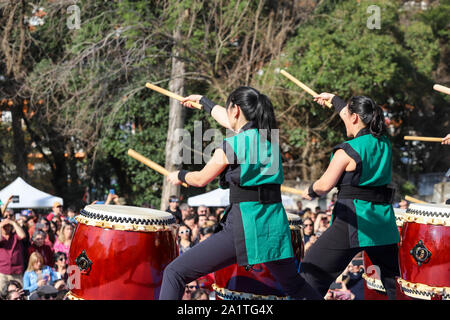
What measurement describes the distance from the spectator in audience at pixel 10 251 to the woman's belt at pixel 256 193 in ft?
15.1

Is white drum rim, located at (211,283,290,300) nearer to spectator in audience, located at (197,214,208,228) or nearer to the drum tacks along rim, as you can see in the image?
the drum tacks along rim

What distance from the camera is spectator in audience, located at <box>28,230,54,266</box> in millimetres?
7512

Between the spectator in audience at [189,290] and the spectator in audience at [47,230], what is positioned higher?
the spectator in audience at [47,230]

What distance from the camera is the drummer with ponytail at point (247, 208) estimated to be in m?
3.48

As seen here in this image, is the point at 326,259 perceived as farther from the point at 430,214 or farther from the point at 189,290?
the point at 189,290

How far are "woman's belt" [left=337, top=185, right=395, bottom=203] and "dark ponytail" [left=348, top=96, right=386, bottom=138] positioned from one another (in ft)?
1.07

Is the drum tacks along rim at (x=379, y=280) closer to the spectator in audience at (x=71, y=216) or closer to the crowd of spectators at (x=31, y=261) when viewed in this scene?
the crowd of spectators at (x=31, y=261)

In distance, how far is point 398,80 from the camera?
1391cm

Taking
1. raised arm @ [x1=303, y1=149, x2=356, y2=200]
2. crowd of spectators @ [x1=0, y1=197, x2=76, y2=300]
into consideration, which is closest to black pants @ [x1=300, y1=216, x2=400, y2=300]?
raised arm @ [x1=303, y1=149, x2=356, y2=200]

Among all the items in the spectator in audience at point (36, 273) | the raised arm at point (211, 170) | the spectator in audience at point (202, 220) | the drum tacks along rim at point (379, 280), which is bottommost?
the spectator in audience at point (36, 273)

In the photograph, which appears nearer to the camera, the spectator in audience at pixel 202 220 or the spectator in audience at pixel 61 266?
the spectator in audience at pixel 61 266

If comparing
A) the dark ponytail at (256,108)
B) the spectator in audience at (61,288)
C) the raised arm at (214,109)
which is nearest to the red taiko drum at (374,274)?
the raised arm at (214,109)

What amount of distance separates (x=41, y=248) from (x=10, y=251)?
0.36m
